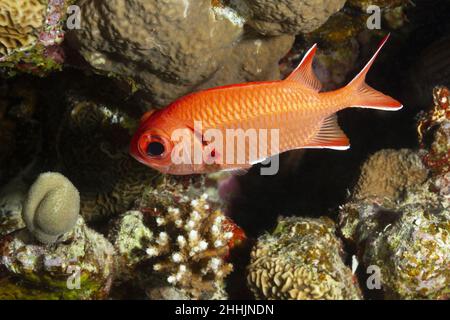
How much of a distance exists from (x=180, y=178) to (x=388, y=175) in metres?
2.61

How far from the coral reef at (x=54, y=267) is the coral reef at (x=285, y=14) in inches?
101

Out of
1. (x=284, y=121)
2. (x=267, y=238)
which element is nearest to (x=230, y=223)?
(x=267, y=238)

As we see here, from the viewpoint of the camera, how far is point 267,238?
4.19 m

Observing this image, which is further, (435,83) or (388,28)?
(388,28)

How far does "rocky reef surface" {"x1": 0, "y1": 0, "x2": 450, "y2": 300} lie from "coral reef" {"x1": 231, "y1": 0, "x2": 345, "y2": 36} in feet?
0.05

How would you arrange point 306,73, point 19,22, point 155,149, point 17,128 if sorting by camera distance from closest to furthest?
point 155,149 < point 19,22 < point 306,73 < point 17,128

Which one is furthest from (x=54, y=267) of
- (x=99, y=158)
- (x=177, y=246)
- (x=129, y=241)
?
(x=99, y=158)

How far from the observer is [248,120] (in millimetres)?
3146

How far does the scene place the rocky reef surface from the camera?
3.52 meters

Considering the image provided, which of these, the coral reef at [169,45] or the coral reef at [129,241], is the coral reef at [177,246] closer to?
the coral reef at [129,241]

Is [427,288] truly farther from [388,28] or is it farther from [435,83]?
[388,28]

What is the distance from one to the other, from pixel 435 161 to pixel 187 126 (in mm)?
3217

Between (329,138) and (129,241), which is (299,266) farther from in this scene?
(129,241)
